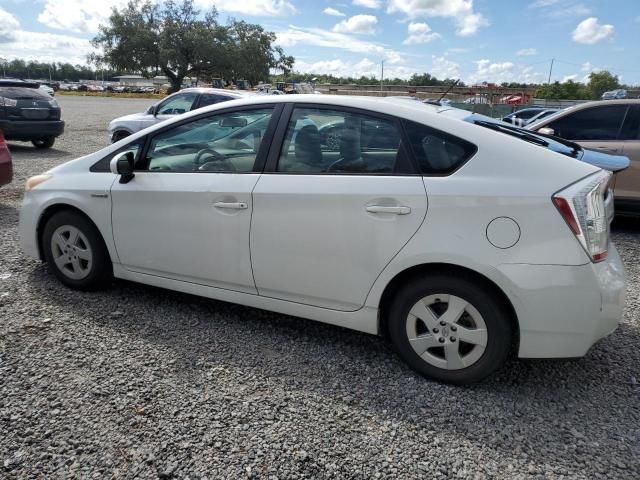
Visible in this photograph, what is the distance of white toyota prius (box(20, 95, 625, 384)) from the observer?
2.61 metres

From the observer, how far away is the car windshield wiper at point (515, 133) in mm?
2996

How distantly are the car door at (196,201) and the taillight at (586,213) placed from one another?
1783 mm

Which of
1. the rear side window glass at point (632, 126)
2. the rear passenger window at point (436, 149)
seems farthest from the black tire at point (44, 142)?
the rear passenger window at point (436, 149)

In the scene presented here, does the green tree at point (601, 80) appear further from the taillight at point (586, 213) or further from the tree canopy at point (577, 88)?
the taillight at point (586, 213)

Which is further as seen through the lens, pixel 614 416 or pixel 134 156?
pixel 134 156

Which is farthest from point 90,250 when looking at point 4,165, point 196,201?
point 4,165

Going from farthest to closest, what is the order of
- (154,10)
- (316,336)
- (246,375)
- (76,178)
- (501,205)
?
(154,10), (76,178), (316,336), (246,375), (501,205)

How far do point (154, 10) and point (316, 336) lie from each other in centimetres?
6675

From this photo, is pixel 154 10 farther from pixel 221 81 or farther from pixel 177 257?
pixel 177 257

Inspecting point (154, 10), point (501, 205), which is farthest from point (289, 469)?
point (154, 10)

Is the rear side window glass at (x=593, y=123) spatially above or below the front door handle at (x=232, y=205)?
above

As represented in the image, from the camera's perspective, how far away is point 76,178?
4008mm

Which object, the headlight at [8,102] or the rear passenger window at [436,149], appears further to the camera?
the headlight at [8,102]

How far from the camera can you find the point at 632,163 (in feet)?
20.1
